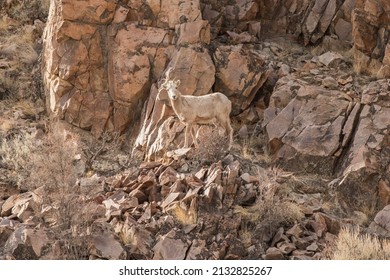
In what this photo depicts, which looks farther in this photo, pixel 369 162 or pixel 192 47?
pixel 192 47

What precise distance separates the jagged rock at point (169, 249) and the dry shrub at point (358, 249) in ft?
8.34

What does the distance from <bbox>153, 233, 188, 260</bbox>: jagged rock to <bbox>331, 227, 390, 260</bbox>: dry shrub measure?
254 centimetres

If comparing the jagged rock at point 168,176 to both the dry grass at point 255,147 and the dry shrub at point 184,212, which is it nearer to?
the dry shrub at point 184,212

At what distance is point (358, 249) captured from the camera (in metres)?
12.0

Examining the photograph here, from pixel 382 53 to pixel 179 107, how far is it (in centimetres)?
686

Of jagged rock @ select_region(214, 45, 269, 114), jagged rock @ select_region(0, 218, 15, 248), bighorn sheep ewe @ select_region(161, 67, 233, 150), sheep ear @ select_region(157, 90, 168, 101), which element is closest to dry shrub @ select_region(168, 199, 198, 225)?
jagged rock @ select_region(0, 218, 15, 248)

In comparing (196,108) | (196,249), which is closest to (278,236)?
(196,249)

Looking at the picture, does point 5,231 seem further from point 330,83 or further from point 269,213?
point 330,83

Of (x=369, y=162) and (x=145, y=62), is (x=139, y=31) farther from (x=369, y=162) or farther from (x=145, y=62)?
(x=369, y=162)

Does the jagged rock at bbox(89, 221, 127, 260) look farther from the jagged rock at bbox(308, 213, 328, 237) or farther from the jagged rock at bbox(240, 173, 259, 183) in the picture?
the jagged rock at bbox(308, 213, 328, 237)

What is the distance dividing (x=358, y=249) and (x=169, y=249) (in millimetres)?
3193

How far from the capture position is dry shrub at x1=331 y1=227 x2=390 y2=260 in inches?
468

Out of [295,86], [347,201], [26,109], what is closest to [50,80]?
[26,109]

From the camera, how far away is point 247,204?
45.6ft
